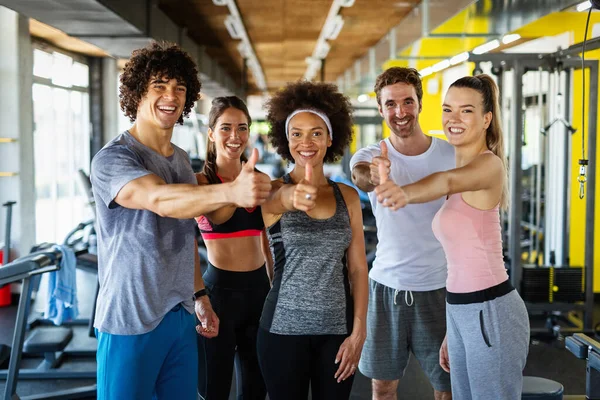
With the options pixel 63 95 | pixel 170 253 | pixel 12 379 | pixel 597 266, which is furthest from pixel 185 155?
pixel 63 95

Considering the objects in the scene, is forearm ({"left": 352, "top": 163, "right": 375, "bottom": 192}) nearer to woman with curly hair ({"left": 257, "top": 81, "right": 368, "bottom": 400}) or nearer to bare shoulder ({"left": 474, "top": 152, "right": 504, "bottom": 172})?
woman with curly hair ({"left": 257, "top": 81, "right": 368, "bottom": 400})

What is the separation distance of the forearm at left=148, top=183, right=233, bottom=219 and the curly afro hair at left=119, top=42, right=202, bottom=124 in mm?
458

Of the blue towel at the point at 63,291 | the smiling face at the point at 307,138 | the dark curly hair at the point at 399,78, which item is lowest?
the blue towel at the point at 63,291

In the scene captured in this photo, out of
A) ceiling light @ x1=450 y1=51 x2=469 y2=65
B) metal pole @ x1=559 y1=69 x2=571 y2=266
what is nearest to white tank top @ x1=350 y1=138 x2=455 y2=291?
ceiling light @ x1=450 y1=51 x2=469 y2=65

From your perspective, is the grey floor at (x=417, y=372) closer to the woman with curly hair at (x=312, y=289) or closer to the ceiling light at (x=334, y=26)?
the woman with curly hair at (x=312, y=289)

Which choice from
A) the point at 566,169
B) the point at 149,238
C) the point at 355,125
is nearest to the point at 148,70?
the point at 149,238

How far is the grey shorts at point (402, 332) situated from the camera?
2.21 meters

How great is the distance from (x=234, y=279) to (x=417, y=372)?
197cm

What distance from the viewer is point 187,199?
1.48 metres

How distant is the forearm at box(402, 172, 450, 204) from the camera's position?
1565 mm

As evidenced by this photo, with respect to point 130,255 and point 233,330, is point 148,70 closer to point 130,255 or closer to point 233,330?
point 130,255

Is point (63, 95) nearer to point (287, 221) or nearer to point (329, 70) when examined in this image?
point (329, 70)

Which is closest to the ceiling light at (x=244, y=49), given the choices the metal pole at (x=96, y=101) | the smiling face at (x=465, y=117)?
the metal pole at (x=96, y=101)

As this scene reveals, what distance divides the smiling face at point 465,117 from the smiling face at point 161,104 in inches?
32.6
